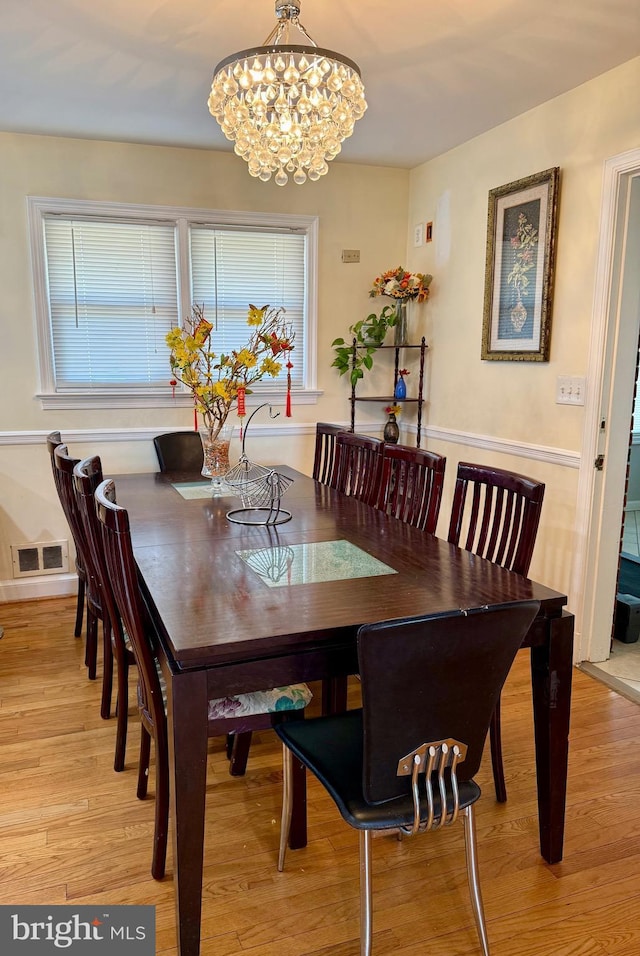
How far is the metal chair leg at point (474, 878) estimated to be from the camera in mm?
1519

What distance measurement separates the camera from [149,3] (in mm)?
2188

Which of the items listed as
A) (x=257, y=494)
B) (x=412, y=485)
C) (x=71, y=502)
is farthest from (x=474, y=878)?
(x=71, y=502)

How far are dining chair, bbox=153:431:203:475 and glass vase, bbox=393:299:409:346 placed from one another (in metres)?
1.42

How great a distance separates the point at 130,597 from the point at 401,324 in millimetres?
3005

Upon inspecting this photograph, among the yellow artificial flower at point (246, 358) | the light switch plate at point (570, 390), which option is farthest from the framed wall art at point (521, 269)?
the yellow artificial flower at point (246, 358)

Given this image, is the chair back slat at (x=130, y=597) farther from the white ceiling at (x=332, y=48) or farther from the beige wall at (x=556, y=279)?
the beige wall at (x=556, y=279)

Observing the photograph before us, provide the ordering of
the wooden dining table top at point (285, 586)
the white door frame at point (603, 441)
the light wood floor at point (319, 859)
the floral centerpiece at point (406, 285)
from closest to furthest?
the wooden dining table top at point (285, 586) → the light wood floor at point (319, 859) → the white door frame at point (603, 441) → the floral centerpiece at point (406, 285)

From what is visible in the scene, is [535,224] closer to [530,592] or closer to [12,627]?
Answer: [530,592]

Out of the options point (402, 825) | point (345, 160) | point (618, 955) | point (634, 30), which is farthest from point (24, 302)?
point (618, 955)

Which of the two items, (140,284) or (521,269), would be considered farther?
(140,284)

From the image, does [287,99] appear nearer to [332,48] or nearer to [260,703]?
[332,48]

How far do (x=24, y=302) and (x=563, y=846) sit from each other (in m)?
3.52

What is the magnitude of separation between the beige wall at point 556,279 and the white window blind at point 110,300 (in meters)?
1.63

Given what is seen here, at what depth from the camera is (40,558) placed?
149 inches
